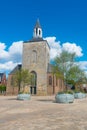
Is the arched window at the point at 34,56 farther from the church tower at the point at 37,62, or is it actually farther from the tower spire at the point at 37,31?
the tower spire at the point at 37,31

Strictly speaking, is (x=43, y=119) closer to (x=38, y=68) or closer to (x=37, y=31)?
(x=38, y=68)

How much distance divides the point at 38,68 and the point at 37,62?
198 cm

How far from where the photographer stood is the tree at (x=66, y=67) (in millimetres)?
28798

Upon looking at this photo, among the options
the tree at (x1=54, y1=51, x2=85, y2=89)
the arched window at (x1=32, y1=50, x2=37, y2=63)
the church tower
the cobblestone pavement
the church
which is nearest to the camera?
the cobblestone pavement

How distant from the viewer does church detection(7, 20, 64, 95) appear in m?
62.2

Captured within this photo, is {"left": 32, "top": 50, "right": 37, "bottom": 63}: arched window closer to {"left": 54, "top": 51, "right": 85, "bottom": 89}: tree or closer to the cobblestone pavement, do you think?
{"left": 54, "top": 51, "right": 85, "bottom": 89}: tree

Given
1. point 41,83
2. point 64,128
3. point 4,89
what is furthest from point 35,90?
point 64,128

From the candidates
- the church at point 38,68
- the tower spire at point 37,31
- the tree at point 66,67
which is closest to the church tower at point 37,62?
the church at point 38,68

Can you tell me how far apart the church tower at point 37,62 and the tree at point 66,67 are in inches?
1288

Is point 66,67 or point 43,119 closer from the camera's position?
point 43,119

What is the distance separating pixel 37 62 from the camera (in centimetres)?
6412

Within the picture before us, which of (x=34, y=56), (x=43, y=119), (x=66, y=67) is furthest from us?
A: (x=34, y=56)

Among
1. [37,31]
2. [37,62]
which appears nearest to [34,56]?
[37,62]

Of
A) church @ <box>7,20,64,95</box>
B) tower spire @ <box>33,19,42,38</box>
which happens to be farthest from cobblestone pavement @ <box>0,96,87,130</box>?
tower spire @ <box>33,19,42,38</box>
